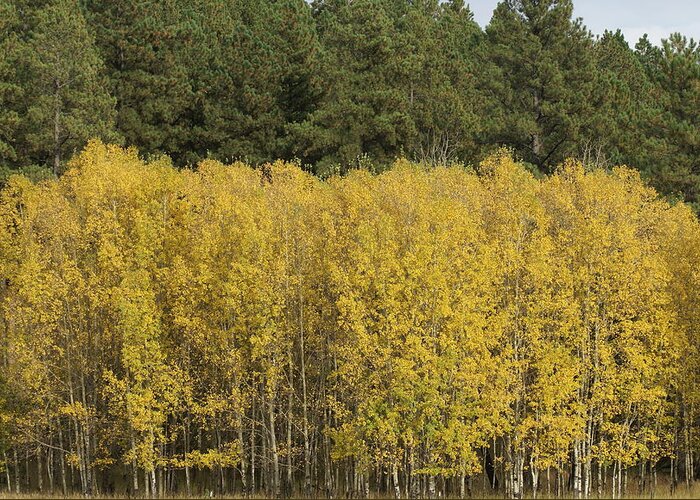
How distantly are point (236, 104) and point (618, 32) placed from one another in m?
55.5

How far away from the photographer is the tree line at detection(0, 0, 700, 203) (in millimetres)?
75125

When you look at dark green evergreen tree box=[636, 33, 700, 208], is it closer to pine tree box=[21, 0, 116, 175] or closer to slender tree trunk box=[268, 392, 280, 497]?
slender tree trunk box=[268, 392, 280, 497]

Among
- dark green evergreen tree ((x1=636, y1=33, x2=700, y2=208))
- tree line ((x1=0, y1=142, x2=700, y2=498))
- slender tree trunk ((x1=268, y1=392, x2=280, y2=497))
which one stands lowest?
slender tree trunk ((x1=268, y1=392, x2=280, y2=497))

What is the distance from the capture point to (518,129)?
8038 centimetres

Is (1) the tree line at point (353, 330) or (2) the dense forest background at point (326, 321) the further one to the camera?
(2) the dense forest background at point (326, 321)

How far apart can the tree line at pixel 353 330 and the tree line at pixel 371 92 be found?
21680 millimetres

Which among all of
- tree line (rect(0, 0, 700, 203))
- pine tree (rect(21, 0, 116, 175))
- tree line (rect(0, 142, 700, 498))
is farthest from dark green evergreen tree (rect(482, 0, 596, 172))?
pine tree (rect(21, 0, 116, 175))

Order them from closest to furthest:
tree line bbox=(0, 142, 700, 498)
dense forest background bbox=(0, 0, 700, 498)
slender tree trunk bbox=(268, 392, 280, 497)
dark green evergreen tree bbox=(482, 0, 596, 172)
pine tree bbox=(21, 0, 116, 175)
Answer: tree line bbox=(0, 142, 700, 498) < dense forest background bbox=(0, 0, 700, 498) < slender tree trunk bbox=(268, 392, 280, 497) < pine tree bbox=(21, 0, 116, 175) < dark green evergreen tree bbox=(482, 0, 596, 172)

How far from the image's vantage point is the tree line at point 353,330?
140ft

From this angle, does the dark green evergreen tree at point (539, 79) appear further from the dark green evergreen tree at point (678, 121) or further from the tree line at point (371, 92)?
the dark green evergreen tree at point (678, 121)

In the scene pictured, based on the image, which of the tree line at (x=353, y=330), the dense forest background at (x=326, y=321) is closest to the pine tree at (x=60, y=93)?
the dense forest background at (x=326, y=321)

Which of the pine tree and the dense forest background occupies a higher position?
the pine tree

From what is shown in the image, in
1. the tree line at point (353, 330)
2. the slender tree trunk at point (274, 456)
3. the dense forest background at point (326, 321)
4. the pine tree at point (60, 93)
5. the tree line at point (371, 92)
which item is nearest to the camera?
the tree line at point (353, 330)

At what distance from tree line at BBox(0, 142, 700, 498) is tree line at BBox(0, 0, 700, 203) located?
21.7 metres
